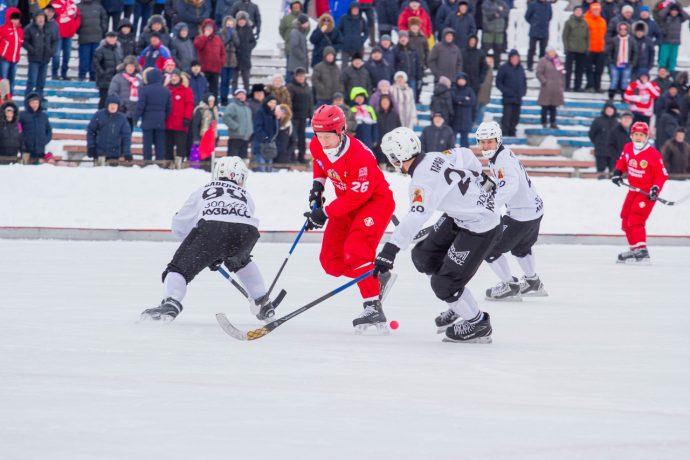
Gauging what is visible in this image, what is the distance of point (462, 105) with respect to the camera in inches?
662

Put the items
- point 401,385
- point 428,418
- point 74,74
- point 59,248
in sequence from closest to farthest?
point 428,418
point 401,385
point 59,248
point 74,74

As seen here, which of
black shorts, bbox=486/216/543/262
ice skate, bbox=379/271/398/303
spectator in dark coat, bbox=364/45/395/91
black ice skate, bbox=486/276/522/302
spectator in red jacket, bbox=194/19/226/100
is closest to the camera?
ice skate, bbox=379/271/398/303

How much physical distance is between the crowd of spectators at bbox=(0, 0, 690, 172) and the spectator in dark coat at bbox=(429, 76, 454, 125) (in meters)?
0.02

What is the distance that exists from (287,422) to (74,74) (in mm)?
14582

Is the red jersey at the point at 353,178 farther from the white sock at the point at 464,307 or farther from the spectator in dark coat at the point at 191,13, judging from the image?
the spectator in dark coat at the point at 191,13

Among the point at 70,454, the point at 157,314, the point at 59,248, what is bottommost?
the point at 59,248

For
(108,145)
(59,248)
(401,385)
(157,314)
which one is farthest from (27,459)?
(108,145)

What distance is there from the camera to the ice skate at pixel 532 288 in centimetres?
944

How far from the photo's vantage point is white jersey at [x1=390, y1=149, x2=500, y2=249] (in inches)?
256

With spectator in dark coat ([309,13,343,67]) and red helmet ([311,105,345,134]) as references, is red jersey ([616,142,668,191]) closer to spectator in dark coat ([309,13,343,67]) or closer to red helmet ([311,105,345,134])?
red helmet ([311,105,345,134])

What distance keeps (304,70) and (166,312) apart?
9.41 meters

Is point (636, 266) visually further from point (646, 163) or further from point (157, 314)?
point (157, 314)

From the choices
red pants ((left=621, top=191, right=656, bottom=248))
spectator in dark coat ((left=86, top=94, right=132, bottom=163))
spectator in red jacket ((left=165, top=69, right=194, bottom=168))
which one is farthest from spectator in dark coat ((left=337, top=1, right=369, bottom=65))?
red pants ((left=621, top=191, right=656, bottom=248))

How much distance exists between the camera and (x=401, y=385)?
17.9ft
